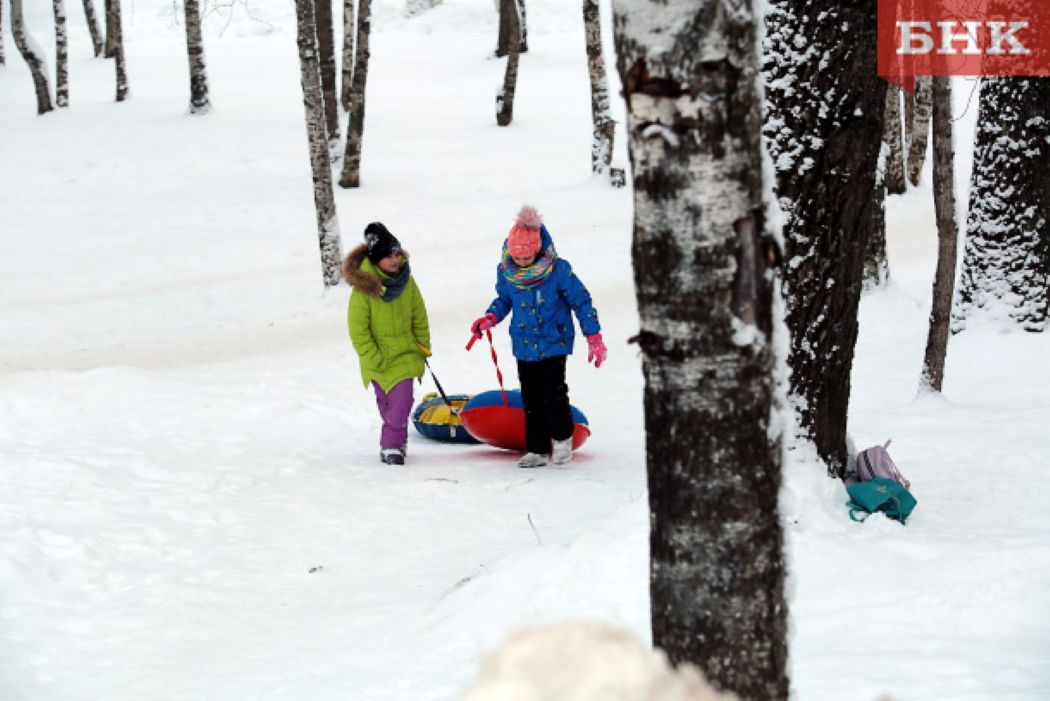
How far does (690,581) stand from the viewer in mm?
2246

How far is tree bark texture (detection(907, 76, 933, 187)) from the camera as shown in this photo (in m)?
18.1

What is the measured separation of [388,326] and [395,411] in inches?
23.8

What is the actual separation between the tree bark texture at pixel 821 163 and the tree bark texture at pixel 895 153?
11228 mm

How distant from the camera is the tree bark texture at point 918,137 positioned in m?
18.1

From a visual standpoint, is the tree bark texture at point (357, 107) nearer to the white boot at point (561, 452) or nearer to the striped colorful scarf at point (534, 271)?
the striped colorful scarf at point (534, 271)

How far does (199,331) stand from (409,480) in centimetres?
601

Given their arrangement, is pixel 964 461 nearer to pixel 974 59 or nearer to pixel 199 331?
pixel 199 331

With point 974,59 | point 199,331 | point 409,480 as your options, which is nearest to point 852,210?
point 409,480

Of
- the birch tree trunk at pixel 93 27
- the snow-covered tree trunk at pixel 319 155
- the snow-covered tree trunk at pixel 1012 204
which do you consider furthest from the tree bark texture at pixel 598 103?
the birch tree trunk at pixel 93 27

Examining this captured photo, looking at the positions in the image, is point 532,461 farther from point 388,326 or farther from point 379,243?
point 379,243

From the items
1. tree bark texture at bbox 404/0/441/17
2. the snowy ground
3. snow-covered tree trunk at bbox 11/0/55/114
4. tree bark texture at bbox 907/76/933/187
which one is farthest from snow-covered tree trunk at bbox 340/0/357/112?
tree bark texture at bbox 404/0/441/17

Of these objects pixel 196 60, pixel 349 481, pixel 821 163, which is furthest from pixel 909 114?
pixel 821 163

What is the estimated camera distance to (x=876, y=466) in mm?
4996

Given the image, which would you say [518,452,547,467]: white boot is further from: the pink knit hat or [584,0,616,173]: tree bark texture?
[584,0,616,173]: tree bark texture
